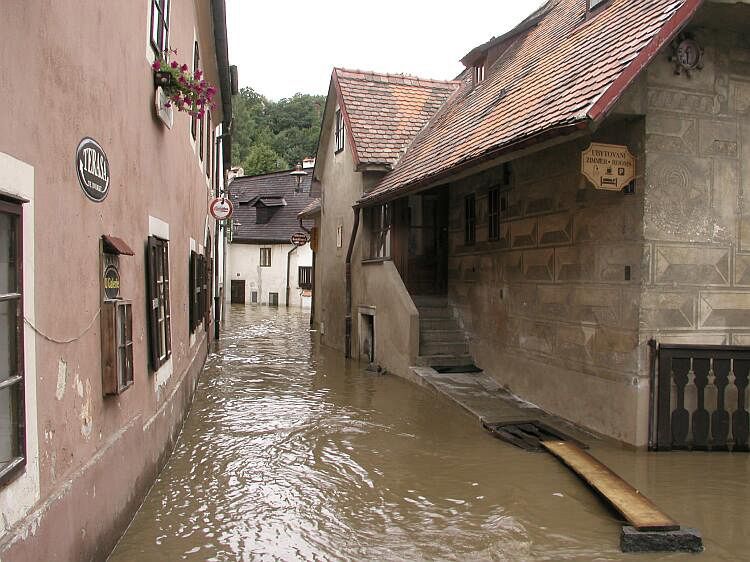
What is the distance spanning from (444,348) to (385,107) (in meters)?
6.85

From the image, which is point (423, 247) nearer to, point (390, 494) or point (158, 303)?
point (158, 303)

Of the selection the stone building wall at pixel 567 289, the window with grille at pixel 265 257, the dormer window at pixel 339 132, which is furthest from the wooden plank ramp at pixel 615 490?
the window with grille at pixel 265 257

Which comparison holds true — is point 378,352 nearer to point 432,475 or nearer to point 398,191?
point 398,191

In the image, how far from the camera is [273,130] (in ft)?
210

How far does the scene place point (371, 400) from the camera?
33.8 feet

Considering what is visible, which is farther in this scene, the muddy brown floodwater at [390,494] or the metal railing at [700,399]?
the metal railing at [700,399]

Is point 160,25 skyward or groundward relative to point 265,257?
skyward

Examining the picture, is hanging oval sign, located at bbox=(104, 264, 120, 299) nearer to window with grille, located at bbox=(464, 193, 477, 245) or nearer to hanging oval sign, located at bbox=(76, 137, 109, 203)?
hanging oval sign, located at bbox=(76, 137, 109, 203)

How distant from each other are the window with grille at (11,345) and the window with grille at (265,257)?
1360 inches

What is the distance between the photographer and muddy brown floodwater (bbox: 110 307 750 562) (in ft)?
15.6

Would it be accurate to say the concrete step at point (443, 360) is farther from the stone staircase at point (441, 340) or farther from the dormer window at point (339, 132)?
the dormer window at point (339, 132)

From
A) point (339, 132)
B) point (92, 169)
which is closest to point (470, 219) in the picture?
point (339, 132)

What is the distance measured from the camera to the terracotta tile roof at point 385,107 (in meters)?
14.6

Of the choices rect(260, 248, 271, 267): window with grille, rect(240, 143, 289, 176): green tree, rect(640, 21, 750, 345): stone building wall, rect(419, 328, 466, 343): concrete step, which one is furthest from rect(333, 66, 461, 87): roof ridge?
rect(240, 143, 289, 176): green tree
